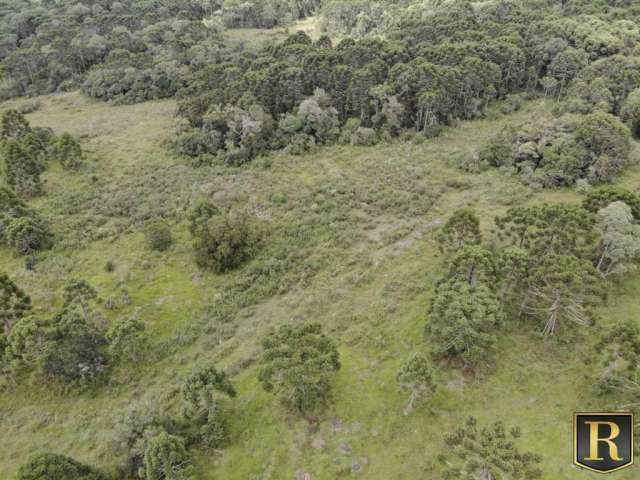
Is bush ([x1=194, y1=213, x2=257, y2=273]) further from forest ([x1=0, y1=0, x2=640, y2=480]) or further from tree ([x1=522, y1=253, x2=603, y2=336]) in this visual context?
tree ([x1=522, y1=253, x2=603, y2=336])

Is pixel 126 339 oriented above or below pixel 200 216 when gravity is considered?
below

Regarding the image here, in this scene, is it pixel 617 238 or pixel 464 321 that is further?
pixel 617 238

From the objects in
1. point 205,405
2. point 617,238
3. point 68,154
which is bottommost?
point 205,405

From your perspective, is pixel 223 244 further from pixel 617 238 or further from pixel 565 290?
pixel 617 238

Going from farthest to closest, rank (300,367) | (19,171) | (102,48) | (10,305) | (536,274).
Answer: (102,48)
(19,171)
(10,305)
(536,274)
(300,367)

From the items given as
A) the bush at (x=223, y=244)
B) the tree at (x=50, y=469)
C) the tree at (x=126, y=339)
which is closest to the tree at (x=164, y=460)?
the tree at (x=50, y=469)

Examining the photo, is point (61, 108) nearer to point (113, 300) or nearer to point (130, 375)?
point (113, 300)

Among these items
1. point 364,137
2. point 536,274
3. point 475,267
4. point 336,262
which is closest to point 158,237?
point 336,262

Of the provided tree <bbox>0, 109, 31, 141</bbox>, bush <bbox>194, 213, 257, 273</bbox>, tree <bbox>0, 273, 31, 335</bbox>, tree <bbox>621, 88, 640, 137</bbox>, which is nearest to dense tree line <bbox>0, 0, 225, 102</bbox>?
tree <bbox>0, 109, 31, 141</bbox>
